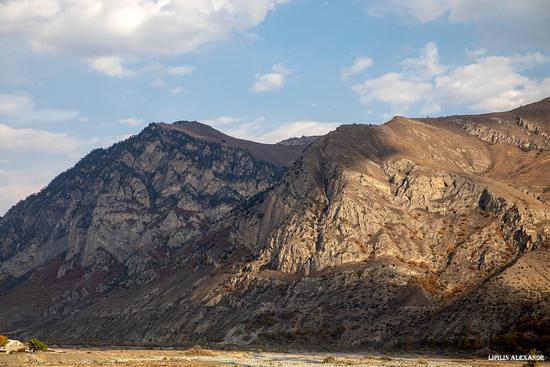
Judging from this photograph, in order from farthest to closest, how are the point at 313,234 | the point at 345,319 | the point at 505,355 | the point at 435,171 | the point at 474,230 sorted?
the point at 435,171
the point at 313,234
the point at 474,230
the point at 345,319
the point at 505,355

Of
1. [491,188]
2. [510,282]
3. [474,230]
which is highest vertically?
[491,188]

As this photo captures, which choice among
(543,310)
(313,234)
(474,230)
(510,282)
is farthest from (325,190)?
(543,310)

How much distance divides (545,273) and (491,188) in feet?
133

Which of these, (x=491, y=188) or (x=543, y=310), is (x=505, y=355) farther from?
(x=491, y=188)

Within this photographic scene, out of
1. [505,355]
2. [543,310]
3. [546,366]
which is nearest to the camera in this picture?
[546,366]

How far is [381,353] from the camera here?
443 ft

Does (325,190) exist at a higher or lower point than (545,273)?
higher

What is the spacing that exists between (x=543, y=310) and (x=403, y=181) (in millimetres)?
72102

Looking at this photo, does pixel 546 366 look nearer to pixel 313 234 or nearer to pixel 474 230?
pixel 474 230

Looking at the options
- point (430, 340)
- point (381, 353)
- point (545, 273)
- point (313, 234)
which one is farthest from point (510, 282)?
point (313, 234)

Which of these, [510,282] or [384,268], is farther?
[384,268]

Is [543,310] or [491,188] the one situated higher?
[491,188]

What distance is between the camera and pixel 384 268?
166375mm

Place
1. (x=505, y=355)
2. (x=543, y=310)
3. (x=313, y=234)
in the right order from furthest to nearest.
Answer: (x=313, y=234), (x=543, y=310), (x=505, y=355)
